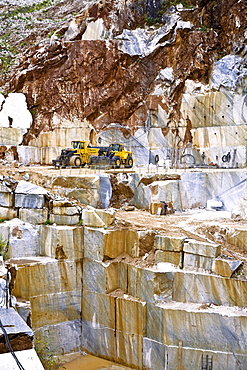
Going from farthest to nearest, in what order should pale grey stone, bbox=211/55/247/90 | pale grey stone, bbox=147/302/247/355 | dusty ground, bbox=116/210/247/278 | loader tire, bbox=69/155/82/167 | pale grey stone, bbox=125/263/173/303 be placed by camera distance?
pale grey stone, bbox=211/55/247/90 → loader tire, bbox=69/155/82/167 → dusty ground, bbox=116/210/247/278 → pale grey stone, bbox=125/263/173/303 → pale grey stone, bbox=147/302/247/355

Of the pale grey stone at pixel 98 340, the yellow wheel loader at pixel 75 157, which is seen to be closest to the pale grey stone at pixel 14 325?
the pale grey stone at pixel 98 340

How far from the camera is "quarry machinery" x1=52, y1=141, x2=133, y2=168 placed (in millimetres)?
23234

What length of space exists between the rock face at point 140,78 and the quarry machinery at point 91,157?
3.94 meters

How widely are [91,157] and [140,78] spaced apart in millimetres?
9325

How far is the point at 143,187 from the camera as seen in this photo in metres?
20.6

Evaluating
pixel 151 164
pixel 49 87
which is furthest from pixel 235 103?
pixel 49 87

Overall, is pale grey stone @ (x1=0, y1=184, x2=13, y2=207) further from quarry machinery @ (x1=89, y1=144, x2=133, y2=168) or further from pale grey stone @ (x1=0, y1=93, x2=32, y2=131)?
pale grey stone @ (x1=0, y1=93, x2=32, y2=131)

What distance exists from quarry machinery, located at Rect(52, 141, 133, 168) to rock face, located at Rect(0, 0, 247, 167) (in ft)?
12.9

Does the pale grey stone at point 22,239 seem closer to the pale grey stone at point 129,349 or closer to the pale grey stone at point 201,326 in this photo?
the pale grey stone at point 129,349

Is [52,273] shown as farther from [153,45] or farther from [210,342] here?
[153,45]

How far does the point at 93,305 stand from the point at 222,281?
4.87 meters

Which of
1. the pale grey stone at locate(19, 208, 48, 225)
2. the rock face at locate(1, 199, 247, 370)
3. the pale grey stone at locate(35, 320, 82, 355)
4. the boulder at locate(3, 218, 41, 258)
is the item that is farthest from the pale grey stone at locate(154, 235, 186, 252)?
the boulder at locate(3, 218, 41, 258)

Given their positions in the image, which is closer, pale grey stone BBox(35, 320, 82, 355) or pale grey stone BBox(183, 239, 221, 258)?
pale grey stone BBox(183, 239, 221, 258)

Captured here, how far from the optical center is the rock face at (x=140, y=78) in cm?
2762
